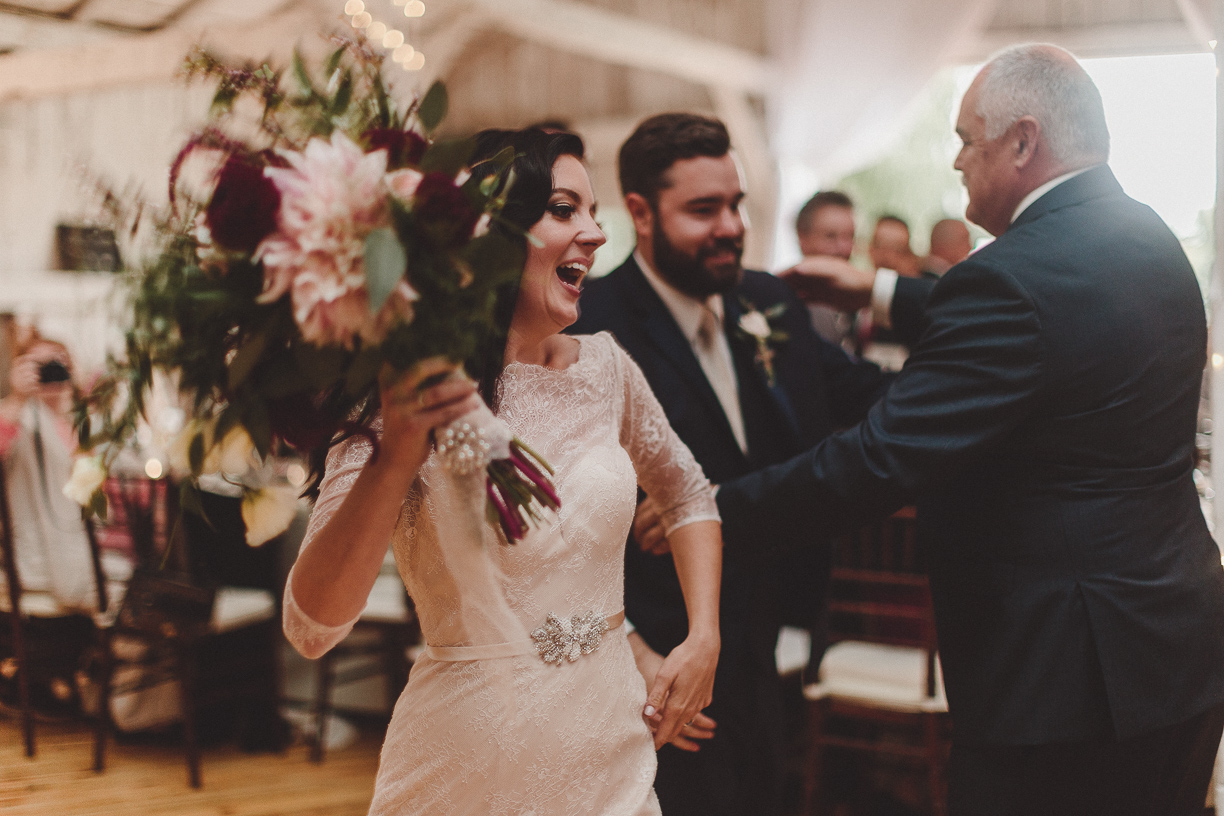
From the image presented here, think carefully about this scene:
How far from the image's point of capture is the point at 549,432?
139cm

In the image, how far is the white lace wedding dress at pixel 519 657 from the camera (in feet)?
4.14

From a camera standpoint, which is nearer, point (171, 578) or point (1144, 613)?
point (1144, 613)

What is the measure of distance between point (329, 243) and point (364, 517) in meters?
0.34

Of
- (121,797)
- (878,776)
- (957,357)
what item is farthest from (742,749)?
(121,797)

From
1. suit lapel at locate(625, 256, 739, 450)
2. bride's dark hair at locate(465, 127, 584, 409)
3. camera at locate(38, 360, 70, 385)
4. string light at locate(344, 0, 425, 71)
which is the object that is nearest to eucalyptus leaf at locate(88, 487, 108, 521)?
bride's dark hair at locate(465, 127, 584, 409)

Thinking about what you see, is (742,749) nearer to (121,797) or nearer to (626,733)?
(626,733)

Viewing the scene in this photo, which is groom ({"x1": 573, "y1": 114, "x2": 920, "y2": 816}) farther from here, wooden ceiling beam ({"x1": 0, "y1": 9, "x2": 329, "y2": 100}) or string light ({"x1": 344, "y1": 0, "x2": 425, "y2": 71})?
string light ({"x1": 344, "y1": 0, "x2": 425, "y2": 71})

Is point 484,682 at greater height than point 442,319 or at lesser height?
lesser

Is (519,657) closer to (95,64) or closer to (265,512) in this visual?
(265,512)

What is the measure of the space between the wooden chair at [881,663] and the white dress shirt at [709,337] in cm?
110

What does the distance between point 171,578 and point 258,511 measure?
9.88 ft

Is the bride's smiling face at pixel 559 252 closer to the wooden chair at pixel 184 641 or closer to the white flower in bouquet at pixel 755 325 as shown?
the white flower in bouquet at pixel 755 325

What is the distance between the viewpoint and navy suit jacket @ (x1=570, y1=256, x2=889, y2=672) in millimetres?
1984

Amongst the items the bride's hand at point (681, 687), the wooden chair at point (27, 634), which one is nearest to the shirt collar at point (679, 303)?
the bride's hand at point (681, 687)
